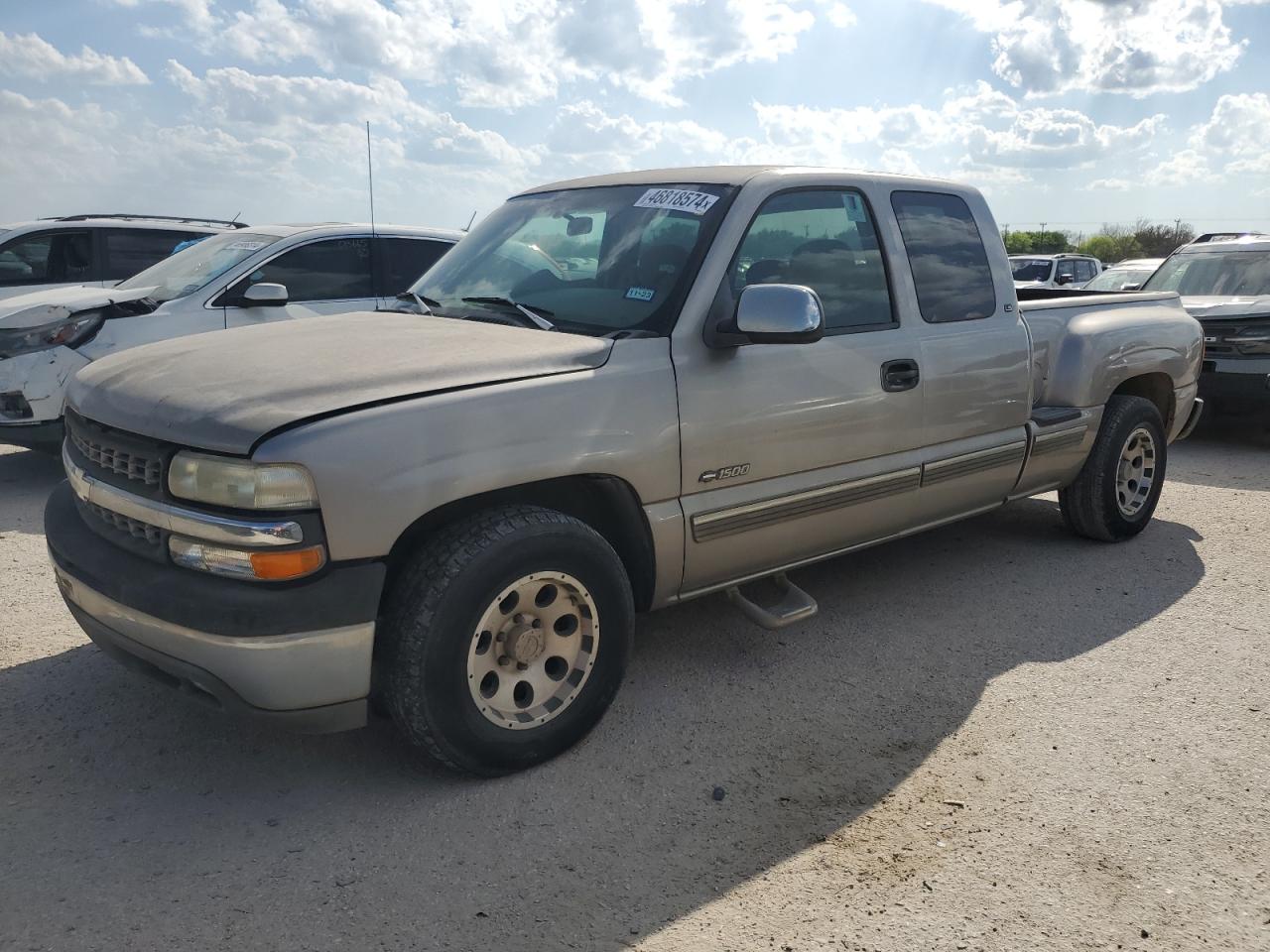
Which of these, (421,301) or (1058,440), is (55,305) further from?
(1058,440)

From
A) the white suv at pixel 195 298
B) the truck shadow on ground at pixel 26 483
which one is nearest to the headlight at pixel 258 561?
the truck shadow on ground at pixel 26 483

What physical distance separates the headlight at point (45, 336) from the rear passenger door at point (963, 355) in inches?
210

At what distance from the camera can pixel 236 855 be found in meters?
2.74

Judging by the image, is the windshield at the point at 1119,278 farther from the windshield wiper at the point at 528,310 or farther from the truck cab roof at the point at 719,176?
the windshield wiper at the point at 528,310

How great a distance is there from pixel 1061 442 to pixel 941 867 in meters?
2.84

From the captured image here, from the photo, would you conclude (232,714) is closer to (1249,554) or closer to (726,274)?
(726,274)

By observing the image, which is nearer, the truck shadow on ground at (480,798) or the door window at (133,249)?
the truck shadow on ground at (480,798)

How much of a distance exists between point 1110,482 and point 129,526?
15.3 feet

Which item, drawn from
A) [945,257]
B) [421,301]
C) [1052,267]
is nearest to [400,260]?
[421,301]

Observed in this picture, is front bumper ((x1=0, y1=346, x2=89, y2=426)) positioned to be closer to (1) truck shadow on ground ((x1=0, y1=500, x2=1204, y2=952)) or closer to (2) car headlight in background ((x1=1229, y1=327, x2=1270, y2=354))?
(1) truck shadow on ground ((x1=0, y1=500, x2=1204, y2=952))

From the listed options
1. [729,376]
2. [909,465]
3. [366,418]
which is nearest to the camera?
[366,418]

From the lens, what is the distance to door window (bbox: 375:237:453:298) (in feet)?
25.2

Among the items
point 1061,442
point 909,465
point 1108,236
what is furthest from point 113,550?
point 1108,236

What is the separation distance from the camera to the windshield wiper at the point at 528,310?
11.7 feet
